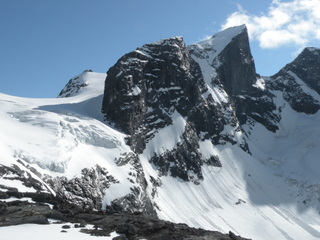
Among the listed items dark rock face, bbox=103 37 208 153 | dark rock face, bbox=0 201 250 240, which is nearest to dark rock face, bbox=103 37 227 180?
dark rock face, bbox=103 37 208 153

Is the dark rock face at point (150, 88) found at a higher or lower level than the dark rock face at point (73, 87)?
lower

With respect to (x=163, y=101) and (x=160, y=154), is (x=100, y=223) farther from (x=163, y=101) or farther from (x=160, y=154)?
(x=163, y=101)

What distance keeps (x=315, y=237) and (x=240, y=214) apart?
24.1m

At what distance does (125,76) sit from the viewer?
129 meters

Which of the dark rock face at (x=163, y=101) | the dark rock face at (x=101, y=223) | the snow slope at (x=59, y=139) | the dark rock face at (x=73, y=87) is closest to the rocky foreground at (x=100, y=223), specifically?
the dark rock face at (x=101, y=223)

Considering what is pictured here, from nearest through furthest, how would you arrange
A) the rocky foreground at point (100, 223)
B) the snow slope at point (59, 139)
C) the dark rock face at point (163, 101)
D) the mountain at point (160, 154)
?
the rocky foreground at point (100, 223), the snow slope at point (59, 139), the mountain at point (160, 154), the dark rock face at point (163, 101)

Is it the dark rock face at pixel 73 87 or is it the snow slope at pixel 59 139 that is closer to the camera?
the snow slope at pixel 59 139

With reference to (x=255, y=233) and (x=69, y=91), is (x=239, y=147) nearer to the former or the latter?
(x=255, y=233)

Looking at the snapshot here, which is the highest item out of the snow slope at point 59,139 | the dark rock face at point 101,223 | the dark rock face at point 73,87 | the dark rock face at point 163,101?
the dark rock face at point 73,87

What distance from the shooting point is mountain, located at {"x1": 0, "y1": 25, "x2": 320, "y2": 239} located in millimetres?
76188

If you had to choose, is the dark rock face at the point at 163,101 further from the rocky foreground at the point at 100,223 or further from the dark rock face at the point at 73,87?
the rocky foreground at the point at 100,223

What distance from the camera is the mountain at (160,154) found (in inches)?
3000

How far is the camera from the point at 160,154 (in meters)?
132

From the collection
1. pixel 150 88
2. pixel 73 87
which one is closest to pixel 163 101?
pixel 150 88
